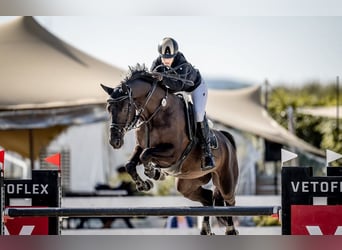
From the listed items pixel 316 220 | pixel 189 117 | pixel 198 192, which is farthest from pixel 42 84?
pixel 316 220

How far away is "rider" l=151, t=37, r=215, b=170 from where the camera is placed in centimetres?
543

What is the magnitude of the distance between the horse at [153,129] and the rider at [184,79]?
59 millimetres

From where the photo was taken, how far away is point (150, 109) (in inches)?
215

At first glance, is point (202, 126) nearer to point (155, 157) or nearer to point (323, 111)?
point (155, 157)

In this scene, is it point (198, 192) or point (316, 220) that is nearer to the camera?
point (316, 220)

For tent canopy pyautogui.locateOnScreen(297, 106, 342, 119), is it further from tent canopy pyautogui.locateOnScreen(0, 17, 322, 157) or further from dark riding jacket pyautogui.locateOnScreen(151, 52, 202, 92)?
dark riding jacket pyautogui.locateOnScreen(151, 52, 202, 92)

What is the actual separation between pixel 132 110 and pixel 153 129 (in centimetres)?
31

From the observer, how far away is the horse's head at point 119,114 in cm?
509

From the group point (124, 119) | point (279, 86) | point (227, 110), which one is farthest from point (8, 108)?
point (279, 86)

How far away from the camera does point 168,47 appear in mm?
5453

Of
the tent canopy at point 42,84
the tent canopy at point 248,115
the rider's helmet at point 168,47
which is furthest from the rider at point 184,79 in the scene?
the tent canopy at point 248,115

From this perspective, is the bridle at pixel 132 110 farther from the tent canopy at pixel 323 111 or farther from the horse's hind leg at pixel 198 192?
the tent canopy at pixel 323 111

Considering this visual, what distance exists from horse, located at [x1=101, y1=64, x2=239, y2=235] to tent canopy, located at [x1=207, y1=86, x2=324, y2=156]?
13.5 ft

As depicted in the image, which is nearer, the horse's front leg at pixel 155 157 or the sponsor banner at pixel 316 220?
the sponsor banner at pixel 316 220
